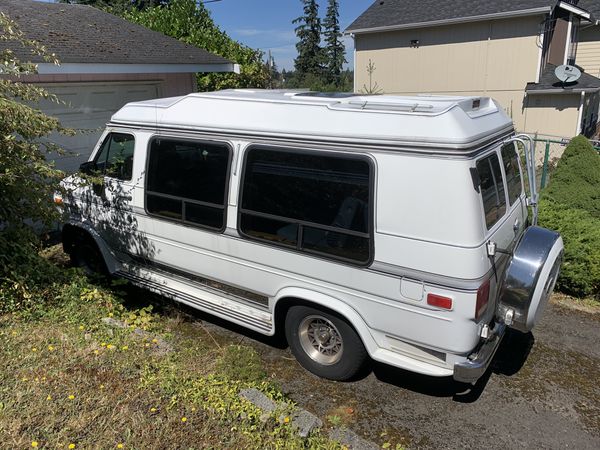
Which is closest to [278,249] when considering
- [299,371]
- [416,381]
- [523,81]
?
[299,371]

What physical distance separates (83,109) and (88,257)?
3556 mm

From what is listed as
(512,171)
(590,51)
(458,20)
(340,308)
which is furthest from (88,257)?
(590,51)

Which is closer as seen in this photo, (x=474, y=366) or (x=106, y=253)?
(x=474, y=366)

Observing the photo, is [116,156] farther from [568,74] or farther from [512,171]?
[568,74]

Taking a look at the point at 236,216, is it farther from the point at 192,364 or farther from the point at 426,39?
the point at 426,39

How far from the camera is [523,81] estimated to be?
56.1 feet

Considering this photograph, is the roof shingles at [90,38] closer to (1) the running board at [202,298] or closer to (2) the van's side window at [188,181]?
(2) the van's side window at [188,181]

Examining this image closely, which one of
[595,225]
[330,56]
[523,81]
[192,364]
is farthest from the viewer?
[330,56]

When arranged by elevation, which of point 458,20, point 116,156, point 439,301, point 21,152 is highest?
point 458,20

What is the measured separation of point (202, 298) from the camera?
15.2 feet

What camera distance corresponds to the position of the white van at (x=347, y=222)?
3.14 meters

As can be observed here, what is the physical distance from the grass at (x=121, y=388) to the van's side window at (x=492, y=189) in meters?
1.92

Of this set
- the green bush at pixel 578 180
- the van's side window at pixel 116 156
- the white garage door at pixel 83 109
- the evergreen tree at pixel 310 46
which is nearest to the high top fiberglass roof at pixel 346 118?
the van's side window at pixel 116 156

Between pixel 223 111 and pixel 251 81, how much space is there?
1026 centimetres
